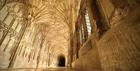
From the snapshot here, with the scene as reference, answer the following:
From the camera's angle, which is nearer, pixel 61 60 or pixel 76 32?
pixel 76 32

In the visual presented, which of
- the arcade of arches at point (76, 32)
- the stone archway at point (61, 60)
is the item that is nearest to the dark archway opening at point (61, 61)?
the stone archway at point (61, 60)

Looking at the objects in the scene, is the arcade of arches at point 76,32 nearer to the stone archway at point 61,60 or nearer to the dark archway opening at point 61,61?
the stone archway at point 61,60

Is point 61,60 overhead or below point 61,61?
overhead

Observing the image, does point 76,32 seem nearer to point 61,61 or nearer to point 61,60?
point 61,60

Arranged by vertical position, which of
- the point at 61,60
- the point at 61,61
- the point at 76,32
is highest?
the point at 76,32

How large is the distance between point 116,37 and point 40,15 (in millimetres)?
11459

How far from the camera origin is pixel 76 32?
7055 millimetres

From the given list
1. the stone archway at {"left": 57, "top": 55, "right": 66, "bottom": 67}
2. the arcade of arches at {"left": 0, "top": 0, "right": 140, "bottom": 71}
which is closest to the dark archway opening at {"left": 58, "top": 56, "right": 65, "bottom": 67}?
the stone archway at {"left": 57, "top": 55, "right": 66, "bottom": 67}

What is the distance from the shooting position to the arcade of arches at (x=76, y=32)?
5.19 feet

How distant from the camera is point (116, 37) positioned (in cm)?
183

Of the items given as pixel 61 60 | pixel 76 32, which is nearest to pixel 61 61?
pixel 61 60

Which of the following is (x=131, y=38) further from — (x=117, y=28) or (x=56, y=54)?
(x=56, y=54)

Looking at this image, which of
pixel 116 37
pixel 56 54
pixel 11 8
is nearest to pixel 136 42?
pixel 116 37

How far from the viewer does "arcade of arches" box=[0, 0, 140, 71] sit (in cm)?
158
